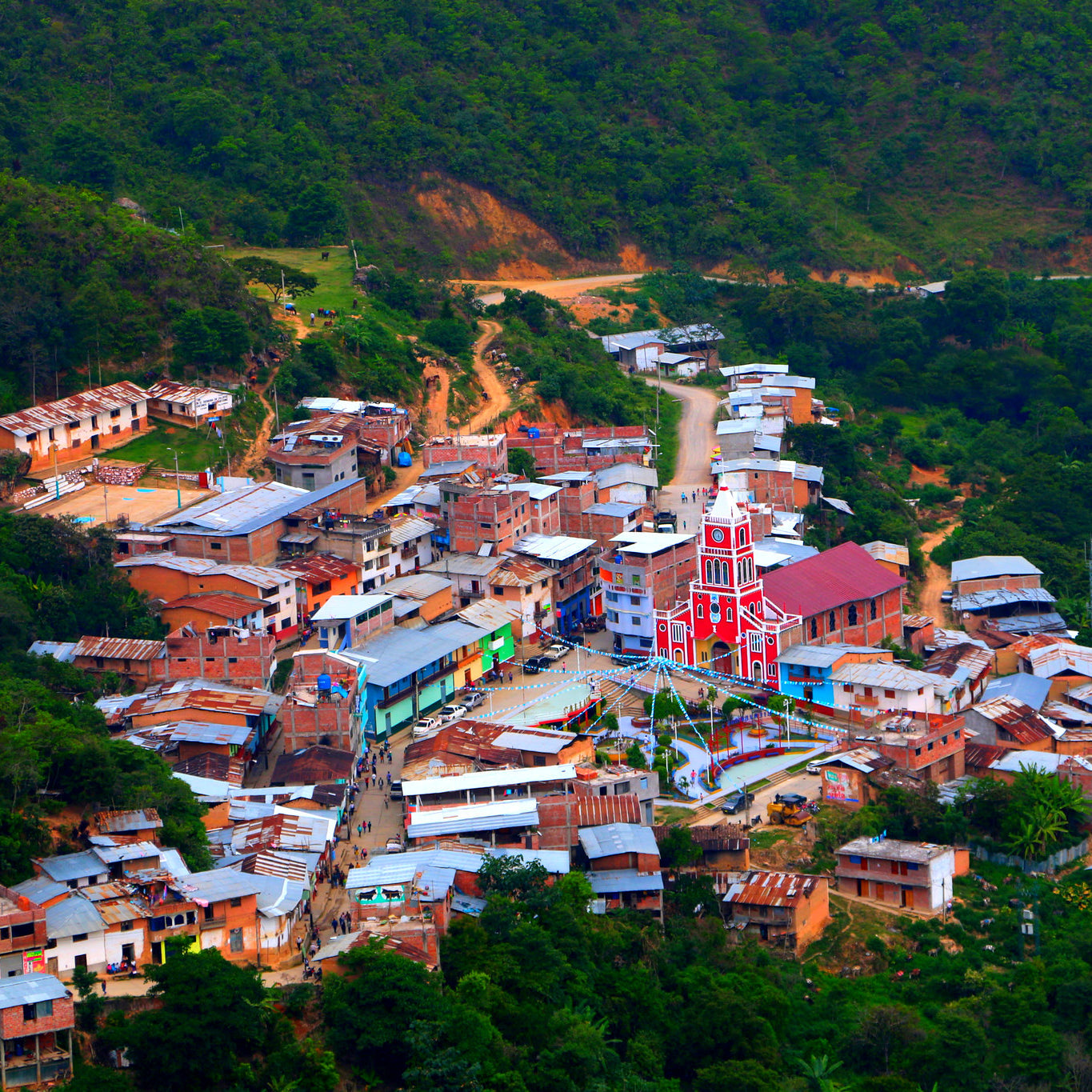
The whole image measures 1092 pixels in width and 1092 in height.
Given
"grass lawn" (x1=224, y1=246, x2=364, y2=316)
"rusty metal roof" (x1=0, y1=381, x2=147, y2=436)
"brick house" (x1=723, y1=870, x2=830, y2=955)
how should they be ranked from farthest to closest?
"grass lawn" (x1=224, y1=246, x2=364, y2=316)
"rusty metal roof" (x1=0, y1=381, x2=147, y2=436)
"brick house" (x1=723, y1=870, x2=830, y2=955)

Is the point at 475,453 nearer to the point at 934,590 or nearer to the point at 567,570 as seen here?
the point at 567,570

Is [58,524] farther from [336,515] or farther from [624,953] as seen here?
[624,953]

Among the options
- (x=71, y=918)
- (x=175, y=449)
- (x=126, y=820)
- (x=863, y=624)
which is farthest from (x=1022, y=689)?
(x=71, y=918)

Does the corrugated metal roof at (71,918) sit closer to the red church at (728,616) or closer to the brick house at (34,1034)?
the brick house at (34,1034)

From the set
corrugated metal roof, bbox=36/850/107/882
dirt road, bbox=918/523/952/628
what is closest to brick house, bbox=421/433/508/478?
dirt road, bbox=918/523/952/628

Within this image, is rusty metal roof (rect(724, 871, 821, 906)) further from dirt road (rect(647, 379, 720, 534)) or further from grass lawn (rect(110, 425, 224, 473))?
grass lawn (rect(110, 425, 224, 473))

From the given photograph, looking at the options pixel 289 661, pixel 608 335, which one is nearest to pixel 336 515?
pixel 289 661
